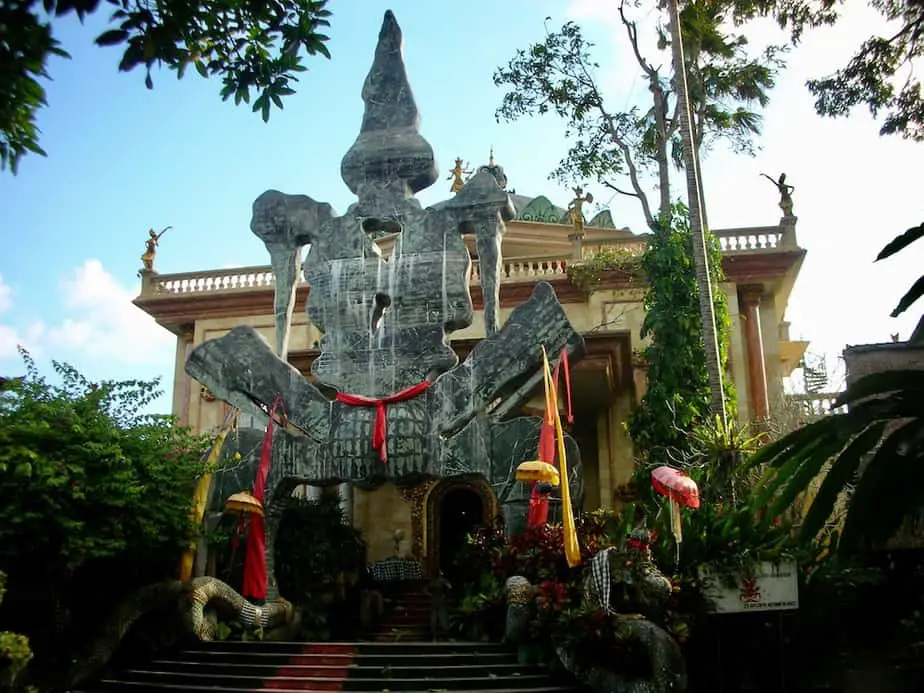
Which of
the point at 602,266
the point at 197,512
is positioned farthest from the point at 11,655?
the point at 602,266

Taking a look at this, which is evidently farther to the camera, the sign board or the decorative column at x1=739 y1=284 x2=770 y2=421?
the decorative column at x1=739 y1=284 x2=770 y2=421

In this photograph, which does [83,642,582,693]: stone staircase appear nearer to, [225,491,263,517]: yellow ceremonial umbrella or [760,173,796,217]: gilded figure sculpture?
[225,491,263,517]: yellow ceremonial umbrella

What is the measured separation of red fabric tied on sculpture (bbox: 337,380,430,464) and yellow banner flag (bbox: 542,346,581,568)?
5.53 feet

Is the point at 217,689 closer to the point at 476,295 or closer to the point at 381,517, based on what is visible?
the point at 381,517

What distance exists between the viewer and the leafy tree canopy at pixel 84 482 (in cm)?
984

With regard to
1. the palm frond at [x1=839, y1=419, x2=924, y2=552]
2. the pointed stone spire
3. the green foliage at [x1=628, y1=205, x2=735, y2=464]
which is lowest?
the palm frond at [x1=839, y1=419, x2=924, y2=552]

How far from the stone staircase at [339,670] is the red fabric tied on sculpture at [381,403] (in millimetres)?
2493

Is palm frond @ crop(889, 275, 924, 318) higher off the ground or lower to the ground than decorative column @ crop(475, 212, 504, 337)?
lower

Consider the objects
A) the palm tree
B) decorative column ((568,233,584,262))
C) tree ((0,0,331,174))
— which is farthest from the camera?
decorative column ((568,233,584,262))

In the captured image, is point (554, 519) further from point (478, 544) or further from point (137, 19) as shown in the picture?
point (137, 19)

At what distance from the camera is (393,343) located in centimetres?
1287

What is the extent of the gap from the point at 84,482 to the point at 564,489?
5.22 metres

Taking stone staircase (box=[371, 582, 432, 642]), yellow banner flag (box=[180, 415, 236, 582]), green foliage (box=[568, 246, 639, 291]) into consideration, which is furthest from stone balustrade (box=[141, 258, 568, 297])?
yellow banner flag (box=[180, 415, 236, 582])

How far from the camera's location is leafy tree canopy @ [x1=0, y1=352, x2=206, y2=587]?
9.84 meters
